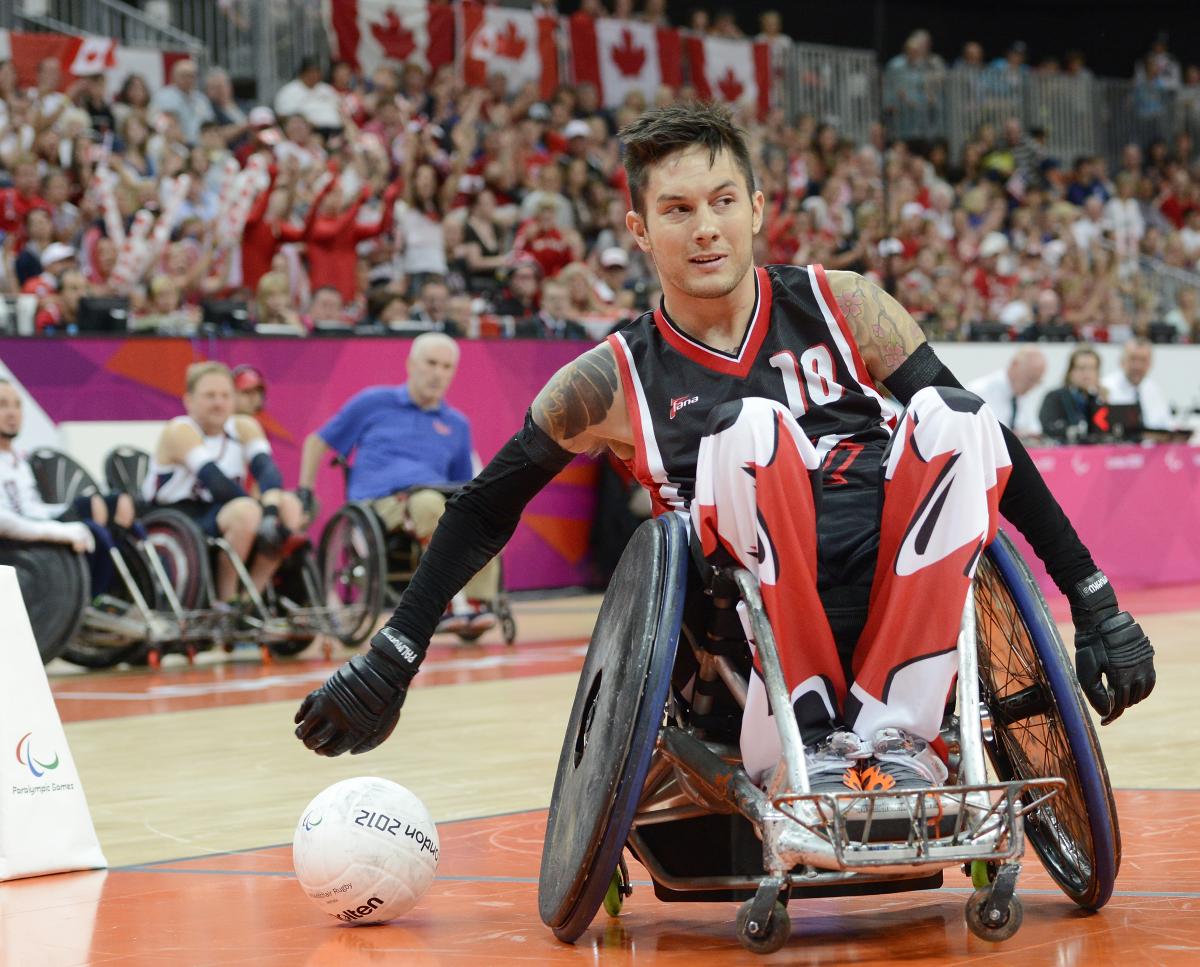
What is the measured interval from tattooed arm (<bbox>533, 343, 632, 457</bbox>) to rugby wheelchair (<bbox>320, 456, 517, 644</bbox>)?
6.00m

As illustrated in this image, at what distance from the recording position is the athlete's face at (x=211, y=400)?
988 cm

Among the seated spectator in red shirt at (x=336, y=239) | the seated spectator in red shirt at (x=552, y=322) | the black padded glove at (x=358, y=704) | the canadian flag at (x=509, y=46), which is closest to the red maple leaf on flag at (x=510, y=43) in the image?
the canadian flag at (x=509, y=46)

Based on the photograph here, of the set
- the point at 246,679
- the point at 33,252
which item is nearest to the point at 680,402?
the point at 246,679

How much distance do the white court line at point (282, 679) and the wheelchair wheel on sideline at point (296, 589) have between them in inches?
28.6

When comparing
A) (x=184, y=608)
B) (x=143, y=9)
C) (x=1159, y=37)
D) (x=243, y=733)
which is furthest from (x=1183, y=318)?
(x=243, y=733)

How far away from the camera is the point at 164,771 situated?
19.7 ft

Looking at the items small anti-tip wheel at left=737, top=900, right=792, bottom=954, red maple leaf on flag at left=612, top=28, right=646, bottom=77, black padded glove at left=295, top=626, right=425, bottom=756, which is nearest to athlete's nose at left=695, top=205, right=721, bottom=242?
black padded glove at left=295, top=626, right=425, bottom=756

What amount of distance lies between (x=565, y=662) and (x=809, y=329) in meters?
5.86

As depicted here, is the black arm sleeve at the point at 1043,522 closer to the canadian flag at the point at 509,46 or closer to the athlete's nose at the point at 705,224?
the athlete's nose at the point at 705,224

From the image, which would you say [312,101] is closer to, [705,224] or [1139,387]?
[1139,387]

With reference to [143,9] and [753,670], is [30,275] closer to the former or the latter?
[143,9]

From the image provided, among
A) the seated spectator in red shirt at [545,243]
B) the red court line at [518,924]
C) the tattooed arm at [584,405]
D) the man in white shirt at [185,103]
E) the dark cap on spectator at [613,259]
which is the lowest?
the red court line at [518,924]

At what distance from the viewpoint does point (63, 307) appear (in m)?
11.1

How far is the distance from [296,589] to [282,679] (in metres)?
1.23
